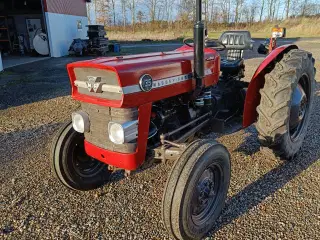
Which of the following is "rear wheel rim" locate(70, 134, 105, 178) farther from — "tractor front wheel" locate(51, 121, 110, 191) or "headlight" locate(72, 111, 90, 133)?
"headlight" locate(72, 111, 90, 133)

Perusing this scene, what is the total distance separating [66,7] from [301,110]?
16101 mm

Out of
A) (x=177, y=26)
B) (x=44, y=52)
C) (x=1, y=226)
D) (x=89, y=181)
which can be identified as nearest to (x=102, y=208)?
(x=89, y=181)

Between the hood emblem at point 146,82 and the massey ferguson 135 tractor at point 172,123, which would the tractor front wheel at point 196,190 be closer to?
the massey ferguson 135 tractor at point 172,123

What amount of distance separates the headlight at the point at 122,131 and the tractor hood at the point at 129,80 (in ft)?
0.48

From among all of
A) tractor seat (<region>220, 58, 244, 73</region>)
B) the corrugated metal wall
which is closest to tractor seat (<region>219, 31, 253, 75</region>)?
tractor seat (<region>220, 58, 244, 73</region>)

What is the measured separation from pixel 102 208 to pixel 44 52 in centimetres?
1424

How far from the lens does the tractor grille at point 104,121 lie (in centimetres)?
214

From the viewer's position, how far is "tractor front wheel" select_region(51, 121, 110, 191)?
103 inches

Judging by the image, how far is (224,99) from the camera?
3.66 metres

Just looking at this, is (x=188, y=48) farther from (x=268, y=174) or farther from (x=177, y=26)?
(x=177, y=26)

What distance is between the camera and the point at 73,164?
8.92 feet

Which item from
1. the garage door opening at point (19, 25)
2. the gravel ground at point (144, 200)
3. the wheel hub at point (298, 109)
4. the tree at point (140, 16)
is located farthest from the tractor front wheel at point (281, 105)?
the tree at point (140, 16)

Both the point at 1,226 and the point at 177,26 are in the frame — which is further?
the point at 177,26

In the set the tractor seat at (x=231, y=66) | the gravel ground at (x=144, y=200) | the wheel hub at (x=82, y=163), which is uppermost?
the tractor seat at (x=231, y=66)
